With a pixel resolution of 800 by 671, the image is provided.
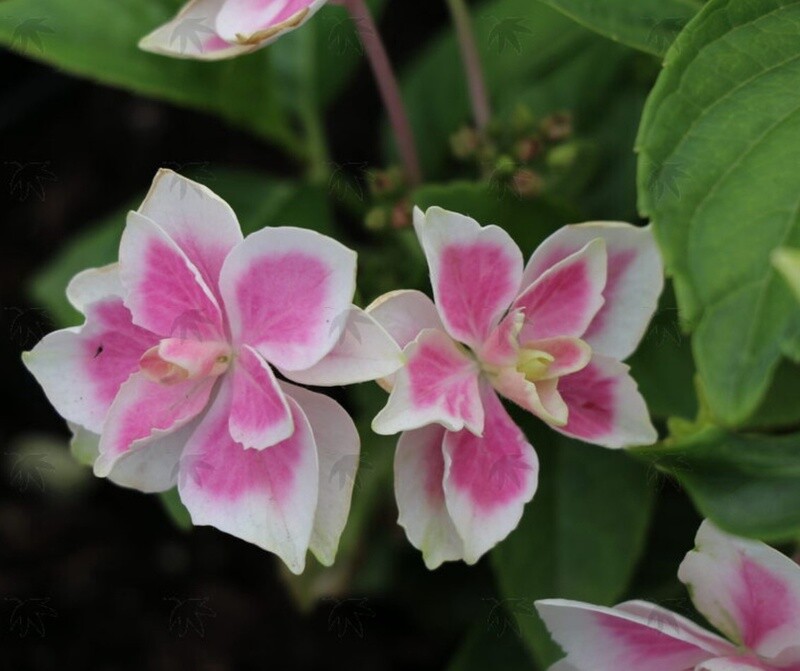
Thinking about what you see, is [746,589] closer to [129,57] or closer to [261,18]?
[261,18]

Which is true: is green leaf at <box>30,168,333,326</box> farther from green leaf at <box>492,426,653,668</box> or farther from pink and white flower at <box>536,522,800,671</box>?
pink and white flower at <box>536,522,800,671</box>

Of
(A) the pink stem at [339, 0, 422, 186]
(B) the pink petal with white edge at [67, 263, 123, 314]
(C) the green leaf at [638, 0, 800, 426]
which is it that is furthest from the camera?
(A) the pink stem at [339, 0, 422, 186]

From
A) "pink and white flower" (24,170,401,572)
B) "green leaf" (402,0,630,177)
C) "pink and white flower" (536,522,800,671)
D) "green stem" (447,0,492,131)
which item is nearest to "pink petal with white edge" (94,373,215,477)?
"pink and white flower" (24,170,401,572)

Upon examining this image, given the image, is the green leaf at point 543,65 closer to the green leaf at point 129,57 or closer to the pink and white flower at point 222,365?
the green leaf at point 129,57

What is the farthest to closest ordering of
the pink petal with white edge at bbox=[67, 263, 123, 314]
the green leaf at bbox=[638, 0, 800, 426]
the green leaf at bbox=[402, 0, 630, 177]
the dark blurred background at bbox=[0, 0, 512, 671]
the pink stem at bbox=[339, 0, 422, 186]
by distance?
the dark blurred background at bbox=[0, 0, 512, 671]
the green leaf at bbox=[402, 0, 630, 177]
the pink stem at bbox=[339, 0, 422, 186]
the pink petal with white edge at bbox=[67, 263, 123, 314]
the green leaf at bbox=[638, 0, 800, 426]

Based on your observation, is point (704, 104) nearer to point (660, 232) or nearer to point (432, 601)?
point (660, 232)

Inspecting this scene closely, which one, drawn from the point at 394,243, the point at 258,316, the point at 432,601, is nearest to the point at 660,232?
the point at 258,316
